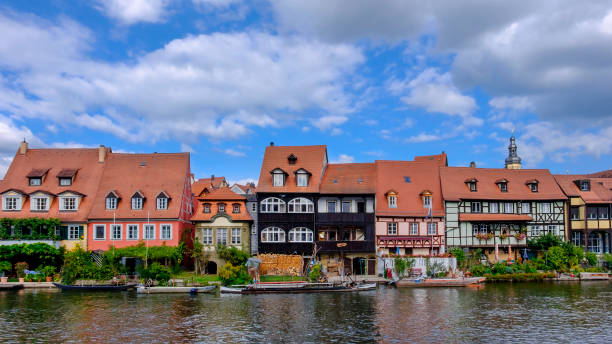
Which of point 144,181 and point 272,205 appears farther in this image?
point 144,181

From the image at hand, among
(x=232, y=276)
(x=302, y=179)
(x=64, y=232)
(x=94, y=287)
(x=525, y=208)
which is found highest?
(x=302, y=179)

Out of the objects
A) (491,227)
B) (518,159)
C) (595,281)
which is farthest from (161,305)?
(518,159)

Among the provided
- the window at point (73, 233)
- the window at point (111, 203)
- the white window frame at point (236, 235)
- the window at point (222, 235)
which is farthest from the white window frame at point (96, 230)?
the white window frame at point (236, 235)

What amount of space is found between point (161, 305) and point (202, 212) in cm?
1645

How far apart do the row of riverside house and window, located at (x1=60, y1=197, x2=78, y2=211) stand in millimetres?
99

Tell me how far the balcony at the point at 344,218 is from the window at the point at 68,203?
79.2 feet

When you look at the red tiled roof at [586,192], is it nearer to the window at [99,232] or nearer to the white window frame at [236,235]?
the white window frame at [236,235]

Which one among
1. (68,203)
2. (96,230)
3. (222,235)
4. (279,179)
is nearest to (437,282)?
(279,179)

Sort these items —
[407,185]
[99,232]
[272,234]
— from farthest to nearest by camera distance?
1. [407,185]
2. [272,234]
3. [99,232]

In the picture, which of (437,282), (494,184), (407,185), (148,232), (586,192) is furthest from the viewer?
(586,192)

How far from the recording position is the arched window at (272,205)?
53.3 m

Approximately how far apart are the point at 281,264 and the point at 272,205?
589cm

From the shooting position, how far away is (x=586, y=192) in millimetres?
59344

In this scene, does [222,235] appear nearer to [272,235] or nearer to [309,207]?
[272,235]
